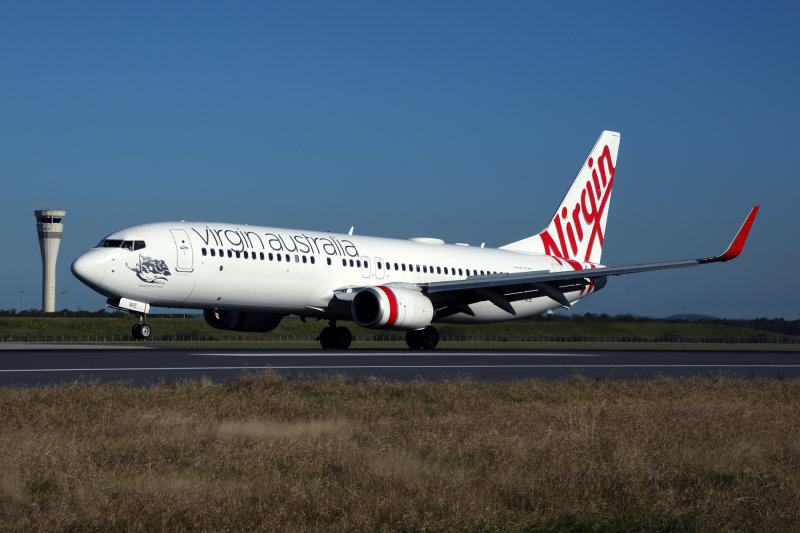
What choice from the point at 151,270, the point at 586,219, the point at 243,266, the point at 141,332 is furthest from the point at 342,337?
the point at 586,219

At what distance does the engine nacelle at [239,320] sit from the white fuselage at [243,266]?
5.48 feet

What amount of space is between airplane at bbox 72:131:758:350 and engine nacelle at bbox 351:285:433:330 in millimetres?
35

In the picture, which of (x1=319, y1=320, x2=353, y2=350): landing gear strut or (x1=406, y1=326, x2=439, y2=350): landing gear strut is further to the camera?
(x1=406, y1=326, x2=439, y2=350): landing gear strut

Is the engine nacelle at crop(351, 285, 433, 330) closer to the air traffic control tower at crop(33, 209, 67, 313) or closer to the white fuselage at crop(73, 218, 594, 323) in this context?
the white fuselage at crop(73, 218, 594, 323)

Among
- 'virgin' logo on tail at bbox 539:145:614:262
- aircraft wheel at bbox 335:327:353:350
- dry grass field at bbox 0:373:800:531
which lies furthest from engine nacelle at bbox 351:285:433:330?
dry grass field at bbox 0:373:800:531

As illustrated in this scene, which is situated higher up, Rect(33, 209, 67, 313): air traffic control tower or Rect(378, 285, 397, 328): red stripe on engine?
Rect(33, 209, 67, 313): air traffic control tower

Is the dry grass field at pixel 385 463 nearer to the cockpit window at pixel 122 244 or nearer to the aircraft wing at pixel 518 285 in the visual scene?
the cockpit window at pixel 122 244

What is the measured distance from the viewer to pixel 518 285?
34.2 metres

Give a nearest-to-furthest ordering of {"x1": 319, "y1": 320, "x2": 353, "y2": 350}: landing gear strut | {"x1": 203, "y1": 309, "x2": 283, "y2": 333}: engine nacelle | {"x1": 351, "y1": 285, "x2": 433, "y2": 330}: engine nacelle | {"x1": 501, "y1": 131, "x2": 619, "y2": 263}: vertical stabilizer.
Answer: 1. {"x1": 351, "y1": 285, "x2": 433, "y2": 330}: engine nacelle
2. {"x1": 203, "y1": 309, "x2": 283, "y2": 333}: engine nacelle
3. {"x1": 319, "y1": 320, "x2": 353, "y2": 350}: landing gear strut
4. {"x1": 501, "y1": 131, "x2": 619, "y2": 263}: vertical stabilizer

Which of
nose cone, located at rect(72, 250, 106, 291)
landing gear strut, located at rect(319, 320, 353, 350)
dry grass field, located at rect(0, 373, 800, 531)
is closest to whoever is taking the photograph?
dry grass field, located at rect(0, 373, 800, 531)

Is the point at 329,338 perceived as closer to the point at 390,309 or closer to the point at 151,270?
the point at 390,309

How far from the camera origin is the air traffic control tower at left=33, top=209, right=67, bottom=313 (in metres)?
116

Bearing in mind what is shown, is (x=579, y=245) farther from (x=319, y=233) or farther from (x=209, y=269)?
(x=209, y=269)

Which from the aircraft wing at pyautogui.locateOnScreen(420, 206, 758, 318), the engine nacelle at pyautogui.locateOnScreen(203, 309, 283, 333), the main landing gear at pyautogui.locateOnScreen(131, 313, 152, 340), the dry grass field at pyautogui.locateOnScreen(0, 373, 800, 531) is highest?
the aircraft wing at pyautogui.locateOnScreen(420, 206, 758, 318)
